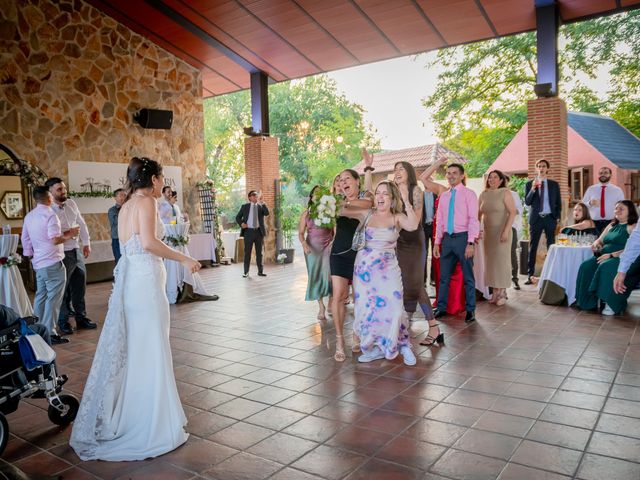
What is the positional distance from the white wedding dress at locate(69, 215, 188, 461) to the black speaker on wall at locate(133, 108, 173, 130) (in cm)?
952

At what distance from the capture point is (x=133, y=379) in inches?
116

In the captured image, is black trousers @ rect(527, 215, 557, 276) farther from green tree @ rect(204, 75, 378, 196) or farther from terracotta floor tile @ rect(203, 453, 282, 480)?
green tree @ rect(204, 75, 378, 196)

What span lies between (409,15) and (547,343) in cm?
665

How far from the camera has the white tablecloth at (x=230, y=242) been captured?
14141 millimetres

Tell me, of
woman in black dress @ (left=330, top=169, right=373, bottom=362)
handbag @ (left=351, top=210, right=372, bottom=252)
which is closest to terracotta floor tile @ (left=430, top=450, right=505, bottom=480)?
woman in black dress @ (left=330, top=169, right=373, bottom=362)

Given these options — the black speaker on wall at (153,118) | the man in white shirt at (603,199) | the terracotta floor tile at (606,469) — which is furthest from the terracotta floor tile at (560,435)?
the black speaker on wall at (153,118)

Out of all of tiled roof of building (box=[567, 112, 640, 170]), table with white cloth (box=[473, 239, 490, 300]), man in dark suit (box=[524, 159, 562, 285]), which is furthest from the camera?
tiled roof of building (box=[567, 112, 640, 170])

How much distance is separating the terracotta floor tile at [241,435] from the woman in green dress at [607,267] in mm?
4749

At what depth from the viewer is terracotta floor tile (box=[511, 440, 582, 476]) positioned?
2602 mm

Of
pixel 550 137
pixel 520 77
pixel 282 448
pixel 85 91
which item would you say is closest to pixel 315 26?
pixel 550 137

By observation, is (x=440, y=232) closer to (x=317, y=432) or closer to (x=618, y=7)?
(x=317, y=432)

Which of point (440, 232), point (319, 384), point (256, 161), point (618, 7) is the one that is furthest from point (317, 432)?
point (256, 161)

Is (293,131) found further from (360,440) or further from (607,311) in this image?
(360,440)

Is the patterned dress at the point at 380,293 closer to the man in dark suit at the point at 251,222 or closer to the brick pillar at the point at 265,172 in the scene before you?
the man in dark suit at the point at 251,222
